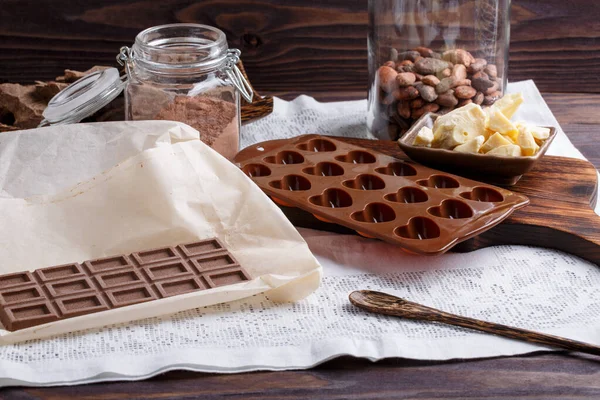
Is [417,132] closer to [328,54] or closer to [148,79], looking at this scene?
[148,79]

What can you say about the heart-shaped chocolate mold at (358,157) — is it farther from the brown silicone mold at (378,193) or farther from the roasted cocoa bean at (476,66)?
the roasted cocoa bean at (476,66)

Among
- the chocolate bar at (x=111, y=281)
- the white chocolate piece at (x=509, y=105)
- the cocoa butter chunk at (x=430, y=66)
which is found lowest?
the chocolate bar at (x=111, y=281)

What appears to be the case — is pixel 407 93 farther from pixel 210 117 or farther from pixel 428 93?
pixel 210 117

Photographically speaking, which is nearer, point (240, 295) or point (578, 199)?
point (240, 295)

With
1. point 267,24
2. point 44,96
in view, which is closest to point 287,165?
point 44,96

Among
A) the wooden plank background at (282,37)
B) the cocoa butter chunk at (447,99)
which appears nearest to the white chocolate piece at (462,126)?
the cocoa butter chunk at (447,99)

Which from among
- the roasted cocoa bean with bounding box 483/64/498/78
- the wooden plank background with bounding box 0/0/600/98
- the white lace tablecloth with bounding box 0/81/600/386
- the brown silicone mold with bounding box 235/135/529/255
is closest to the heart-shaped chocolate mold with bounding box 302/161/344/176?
the brown silicone mold with bounding box 235/135/529/255
